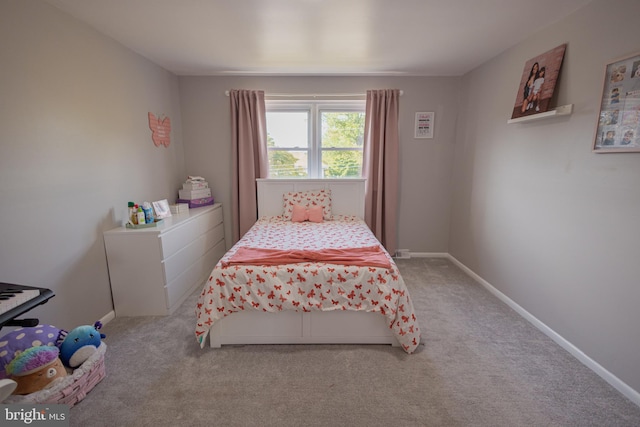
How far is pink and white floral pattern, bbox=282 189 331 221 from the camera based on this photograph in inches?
137

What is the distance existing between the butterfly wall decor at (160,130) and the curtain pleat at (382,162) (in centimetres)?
236

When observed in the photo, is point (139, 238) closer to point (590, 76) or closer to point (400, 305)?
point (400, 305)

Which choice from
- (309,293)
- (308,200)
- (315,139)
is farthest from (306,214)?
(309,293)

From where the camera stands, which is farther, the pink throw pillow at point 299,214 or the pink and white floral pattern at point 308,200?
the pink and white floral pattern at point 308,200

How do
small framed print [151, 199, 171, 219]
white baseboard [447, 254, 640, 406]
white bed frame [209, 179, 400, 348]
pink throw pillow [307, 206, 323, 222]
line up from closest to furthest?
white baseboard [447, 254, 640, 406] < white bed frame [209, 179, 400, 348] < small framed print [151, 199, 171, 219] < pink throw pillow [307, 206, 323, 222]

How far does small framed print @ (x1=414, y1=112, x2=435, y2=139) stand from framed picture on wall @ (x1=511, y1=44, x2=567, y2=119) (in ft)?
3.76

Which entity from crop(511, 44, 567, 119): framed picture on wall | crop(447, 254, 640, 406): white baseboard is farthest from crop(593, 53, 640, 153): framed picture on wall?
crop(447, 254, 640, 406): white baseboard

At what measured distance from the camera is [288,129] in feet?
12.2

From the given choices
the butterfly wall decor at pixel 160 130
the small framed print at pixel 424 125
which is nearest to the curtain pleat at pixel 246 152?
the butterfly wall decor at pixel 160 130

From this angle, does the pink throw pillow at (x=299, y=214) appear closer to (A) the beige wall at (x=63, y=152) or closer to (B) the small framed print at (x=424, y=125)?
(A) the beige wall at (x=63, y=152)

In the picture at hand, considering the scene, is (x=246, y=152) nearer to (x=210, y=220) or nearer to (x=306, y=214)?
(x=210, y=220)

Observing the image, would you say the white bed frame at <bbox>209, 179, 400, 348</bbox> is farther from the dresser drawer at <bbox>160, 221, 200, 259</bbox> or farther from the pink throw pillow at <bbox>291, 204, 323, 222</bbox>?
the pink throw pillow at <bbox>291, 204, 323, 222</bbox>

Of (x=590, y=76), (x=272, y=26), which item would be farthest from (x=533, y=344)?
(x=272, y=26)

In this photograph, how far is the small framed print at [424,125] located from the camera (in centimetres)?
357
